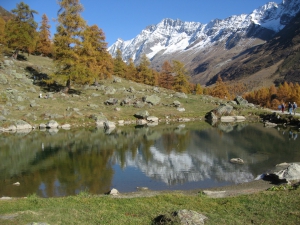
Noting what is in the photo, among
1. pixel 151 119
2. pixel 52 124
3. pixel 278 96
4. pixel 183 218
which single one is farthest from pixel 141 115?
pixel 278 96

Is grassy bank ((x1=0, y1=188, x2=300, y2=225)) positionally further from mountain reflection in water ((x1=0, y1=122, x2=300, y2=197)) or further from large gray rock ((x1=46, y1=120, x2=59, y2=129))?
large gray rock ((x1=46, y1=120, x2=59, y2=129))

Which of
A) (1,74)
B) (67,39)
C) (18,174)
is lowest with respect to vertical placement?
(18,174)

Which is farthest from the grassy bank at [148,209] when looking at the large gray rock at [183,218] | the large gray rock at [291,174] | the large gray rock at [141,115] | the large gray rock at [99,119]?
the large gray rock at [141,115]

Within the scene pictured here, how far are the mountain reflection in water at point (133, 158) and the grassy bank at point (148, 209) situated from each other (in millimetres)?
6061

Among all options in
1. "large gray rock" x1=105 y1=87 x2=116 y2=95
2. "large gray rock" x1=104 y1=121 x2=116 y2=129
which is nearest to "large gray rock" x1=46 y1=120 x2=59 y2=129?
"large gray rock" x1=104 y1=121 x2=116 y2=129

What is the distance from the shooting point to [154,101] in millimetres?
70188

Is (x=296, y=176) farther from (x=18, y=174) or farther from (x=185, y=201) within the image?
(x=18, y=174)

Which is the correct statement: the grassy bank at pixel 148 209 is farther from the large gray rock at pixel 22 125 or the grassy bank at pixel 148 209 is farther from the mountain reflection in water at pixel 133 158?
the large gray rock at pixel 22 125

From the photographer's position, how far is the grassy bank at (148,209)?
41.9 ft

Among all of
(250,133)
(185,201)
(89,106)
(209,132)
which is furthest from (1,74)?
(185,201)

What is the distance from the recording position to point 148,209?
48.8ft

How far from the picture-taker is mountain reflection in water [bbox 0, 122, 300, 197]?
24.2 metres

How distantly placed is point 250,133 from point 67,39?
42.7m

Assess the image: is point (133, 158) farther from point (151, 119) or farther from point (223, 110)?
point (223, 110)
